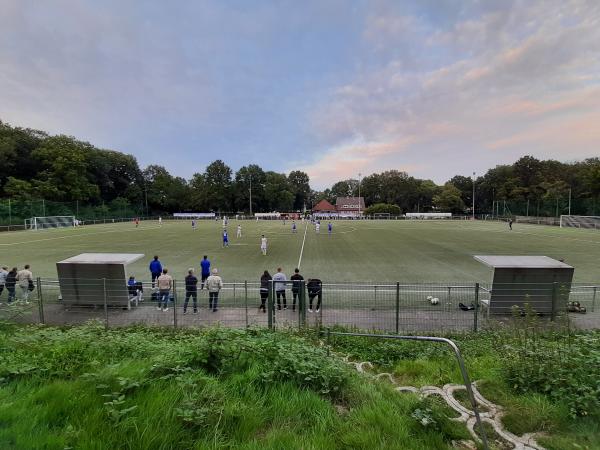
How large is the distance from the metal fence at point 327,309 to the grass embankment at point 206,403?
4.83 meters

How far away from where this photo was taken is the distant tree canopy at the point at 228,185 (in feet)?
227

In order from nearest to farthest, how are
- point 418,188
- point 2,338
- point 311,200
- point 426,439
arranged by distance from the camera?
point 426,439
point 2,338
point 418,188
point 311,200

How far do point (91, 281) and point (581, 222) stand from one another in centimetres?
7209

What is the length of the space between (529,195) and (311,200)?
83.6 meters

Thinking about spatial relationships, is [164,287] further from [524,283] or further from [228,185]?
[228,185]

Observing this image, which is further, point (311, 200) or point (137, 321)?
point (311, 200)

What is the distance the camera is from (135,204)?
97.9 metres

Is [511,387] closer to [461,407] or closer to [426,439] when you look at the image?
[461,407]

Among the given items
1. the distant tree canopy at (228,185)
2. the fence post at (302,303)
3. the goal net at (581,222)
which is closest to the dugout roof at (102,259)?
the fence post at (302,303)

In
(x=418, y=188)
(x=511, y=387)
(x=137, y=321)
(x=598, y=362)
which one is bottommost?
(x=137, y=321)

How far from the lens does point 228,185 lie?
11238 centimetres

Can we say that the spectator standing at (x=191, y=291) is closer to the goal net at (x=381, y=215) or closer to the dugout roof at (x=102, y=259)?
the dugout roof at (x=102, y=259)

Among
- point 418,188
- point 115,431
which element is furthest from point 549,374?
point 418,188

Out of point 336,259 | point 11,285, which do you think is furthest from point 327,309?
point 11,285
